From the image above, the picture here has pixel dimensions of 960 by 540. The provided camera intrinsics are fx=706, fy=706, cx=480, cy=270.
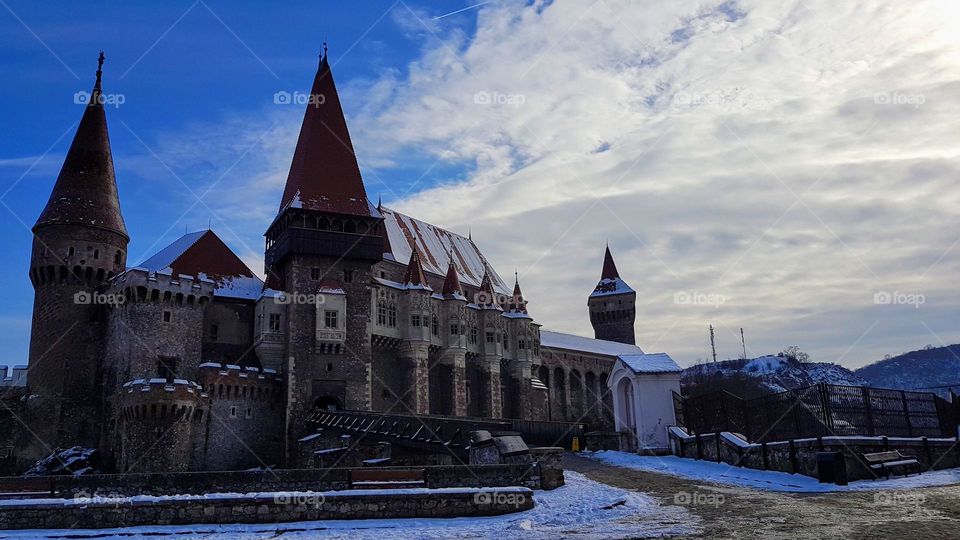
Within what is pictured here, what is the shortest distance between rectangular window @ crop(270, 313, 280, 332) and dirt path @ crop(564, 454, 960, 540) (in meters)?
24.5

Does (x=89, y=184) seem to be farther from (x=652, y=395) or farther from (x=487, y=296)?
(x=652, y=395)

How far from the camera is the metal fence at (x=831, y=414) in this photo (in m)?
19.2

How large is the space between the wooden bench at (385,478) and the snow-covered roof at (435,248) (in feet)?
98.4

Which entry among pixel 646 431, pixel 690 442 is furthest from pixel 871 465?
pixel 646 431

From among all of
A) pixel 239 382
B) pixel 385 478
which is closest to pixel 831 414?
pixel 385 478

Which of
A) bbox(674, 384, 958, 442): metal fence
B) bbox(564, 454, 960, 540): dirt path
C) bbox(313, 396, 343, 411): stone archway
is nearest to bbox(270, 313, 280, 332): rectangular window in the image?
bbox(313, 396, 343, 411): stone archway

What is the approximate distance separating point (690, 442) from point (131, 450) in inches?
886

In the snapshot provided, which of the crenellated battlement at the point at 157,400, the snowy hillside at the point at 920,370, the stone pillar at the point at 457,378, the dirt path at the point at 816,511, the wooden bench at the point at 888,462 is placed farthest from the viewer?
the snowy hillside at the point at 920,370

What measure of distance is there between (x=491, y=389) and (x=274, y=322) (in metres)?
16.5

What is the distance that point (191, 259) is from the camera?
37.3 metres

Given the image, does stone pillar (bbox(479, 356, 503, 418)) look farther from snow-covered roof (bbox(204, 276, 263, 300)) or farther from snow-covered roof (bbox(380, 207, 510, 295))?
snow-covered roof (bbox(204, 276, 263, 300))

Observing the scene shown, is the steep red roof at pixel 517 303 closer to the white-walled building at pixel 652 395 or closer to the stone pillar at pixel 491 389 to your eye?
the stone pillar at pixel 491 389

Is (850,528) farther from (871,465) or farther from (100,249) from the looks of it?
(100,249)

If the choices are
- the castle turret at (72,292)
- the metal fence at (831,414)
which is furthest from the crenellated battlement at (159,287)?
the metal fence at (831,414)
